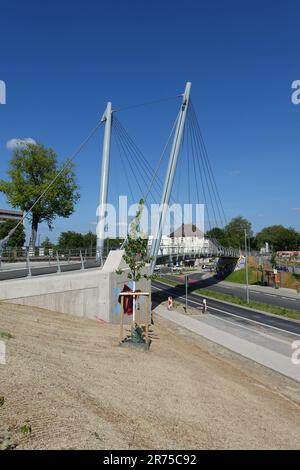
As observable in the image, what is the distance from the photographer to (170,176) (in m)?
33.1

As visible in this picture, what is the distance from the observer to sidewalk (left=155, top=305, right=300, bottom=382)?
16750mm

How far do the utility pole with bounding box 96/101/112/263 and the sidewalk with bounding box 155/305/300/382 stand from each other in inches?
333

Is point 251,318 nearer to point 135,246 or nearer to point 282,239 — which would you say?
point 135,246

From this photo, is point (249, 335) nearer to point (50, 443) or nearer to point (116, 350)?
point (116, 350)

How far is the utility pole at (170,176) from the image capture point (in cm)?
3105

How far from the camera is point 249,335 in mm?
24703

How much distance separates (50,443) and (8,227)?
70037mm

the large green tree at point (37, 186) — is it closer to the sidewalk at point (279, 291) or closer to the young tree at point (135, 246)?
the young tree at point (135, 246)

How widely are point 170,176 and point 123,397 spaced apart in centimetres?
2599

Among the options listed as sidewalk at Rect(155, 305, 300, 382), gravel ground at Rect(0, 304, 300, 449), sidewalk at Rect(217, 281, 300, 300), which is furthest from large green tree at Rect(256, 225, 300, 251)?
gravel ground at Rect(0, 304, 300, 449)

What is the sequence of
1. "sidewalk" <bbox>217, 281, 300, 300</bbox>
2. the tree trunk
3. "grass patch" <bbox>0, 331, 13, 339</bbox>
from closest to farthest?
1. "grass patch" <bbox>0, 331, 13, 339</bbox>
2. the tree trunk
3. "sidewalk" <bbox>217, 281, 300, 300</bbox>

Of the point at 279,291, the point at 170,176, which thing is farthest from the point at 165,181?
the point at 279,291

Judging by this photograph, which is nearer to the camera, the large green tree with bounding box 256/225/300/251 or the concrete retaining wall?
the concrete retaining wall

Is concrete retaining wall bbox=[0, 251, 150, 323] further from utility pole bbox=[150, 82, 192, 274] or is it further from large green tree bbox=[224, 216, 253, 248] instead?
large green tree bbox=[224, 216, 253, 248]
